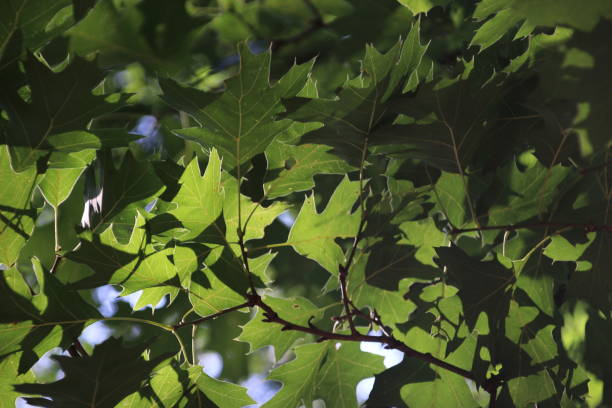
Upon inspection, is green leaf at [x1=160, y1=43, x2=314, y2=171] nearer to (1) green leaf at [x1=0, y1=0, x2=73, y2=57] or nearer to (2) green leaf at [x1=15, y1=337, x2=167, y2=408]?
(1) green leaf at [x1=0, y1=0, x2=73, y2=57]

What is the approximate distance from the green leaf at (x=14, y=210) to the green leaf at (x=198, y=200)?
0.60 feet

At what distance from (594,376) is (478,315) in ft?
0.76

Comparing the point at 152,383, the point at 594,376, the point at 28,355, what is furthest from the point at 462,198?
the point at 28,355

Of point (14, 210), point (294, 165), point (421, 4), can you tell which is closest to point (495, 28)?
point (421, 4)

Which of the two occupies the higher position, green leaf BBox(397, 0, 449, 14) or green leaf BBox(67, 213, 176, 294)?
green leaf BBox(397, 0, 449, 14)

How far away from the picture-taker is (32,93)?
784 mm

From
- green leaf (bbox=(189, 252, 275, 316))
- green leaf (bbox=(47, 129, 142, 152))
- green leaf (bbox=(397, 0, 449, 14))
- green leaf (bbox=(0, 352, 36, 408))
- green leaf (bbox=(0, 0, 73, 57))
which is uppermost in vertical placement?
green leaf (bbox=(0, 0, 73, 57))

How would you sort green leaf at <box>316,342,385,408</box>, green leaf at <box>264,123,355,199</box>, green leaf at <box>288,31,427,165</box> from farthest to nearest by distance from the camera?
green leaf at <box>316,342,385,408</box>, green leaf at <box>264,123,355,199</box>, green leaf at <box>288,31,427,165</box>

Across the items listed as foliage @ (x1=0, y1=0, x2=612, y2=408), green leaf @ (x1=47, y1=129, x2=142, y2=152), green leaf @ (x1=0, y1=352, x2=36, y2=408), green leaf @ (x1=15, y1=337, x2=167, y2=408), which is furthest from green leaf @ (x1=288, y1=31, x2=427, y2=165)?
green leaf @ (x1=0, y1=352, x2=36, y2=408)

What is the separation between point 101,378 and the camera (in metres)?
0.79

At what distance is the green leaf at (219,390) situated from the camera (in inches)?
33.2

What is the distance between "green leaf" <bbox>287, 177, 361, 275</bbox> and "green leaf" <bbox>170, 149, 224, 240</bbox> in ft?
0.48

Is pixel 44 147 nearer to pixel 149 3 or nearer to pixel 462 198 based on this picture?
pixel 462 198

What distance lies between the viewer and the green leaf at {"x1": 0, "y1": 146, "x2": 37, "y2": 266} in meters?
0.82
